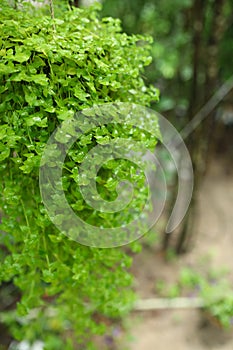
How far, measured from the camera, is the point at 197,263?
→ 222 cm

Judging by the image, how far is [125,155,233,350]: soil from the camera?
1848 mm

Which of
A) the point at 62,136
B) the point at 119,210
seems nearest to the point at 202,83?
the point at 119,210

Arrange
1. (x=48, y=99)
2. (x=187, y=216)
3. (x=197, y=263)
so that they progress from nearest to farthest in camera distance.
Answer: (x=48, y=99)
(x=187, y=216)
(x=197, y=263)

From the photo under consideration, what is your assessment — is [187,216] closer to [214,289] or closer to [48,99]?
[214,289]

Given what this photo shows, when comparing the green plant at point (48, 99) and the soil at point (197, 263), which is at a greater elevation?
the green plant at point (48, 99)

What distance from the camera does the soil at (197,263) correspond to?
185 centimetres

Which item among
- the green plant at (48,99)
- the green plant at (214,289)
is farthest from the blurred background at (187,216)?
the green plant at (48,99)

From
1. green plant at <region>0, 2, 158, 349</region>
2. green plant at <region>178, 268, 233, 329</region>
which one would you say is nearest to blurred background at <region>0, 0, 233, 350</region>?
green plant at <region>178, 268, 233, 329</region>

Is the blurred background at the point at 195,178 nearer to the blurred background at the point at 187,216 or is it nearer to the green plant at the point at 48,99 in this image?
the blurred background at the point at 187,216

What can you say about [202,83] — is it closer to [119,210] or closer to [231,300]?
[231,300]

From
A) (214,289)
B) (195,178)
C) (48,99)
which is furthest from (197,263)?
(48,99)

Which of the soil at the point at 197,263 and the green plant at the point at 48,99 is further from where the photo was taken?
the soil at the point at 197,263

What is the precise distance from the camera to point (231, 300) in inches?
73.6

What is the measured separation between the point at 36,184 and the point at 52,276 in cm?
18
